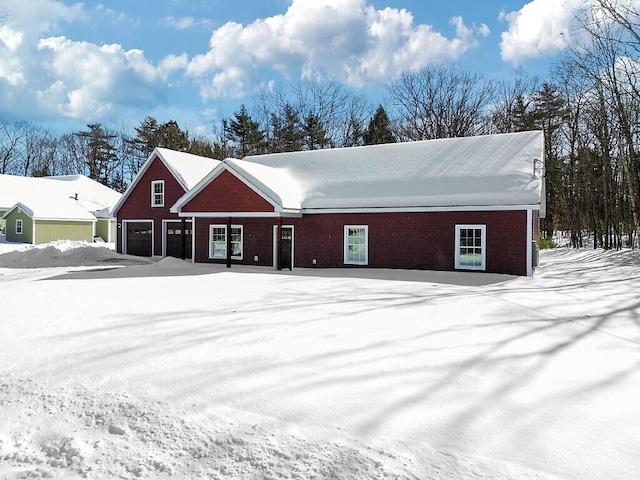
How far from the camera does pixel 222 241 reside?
19.8 m

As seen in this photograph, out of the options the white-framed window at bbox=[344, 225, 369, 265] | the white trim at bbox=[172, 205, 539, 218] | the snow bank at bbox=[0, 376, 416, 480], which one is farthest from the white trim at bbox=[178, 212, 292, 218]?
the snow bank at bbox=[0, 376, 416, 480]

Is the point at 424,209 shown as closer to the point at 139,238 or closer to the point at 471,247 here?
the point at 471,247

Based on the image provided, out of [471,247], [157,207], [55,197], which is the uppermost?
[55,197]

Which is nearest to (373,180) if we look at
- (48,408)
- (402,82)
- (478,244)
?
(478,244)

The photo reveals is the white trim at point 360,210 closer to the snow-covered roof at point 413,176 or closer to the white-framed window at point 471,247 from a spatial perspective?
the snow-covered roof at point 413,176

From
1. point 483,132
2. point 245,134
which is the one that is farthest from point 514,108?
point 245,134

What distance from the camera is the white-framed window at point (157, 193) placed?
23.8 metres

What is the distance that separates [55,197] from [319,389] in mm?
38996

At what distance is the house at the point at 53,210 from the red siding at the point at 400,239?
20.2m

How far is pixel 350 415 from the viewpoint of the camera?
3.77 meters

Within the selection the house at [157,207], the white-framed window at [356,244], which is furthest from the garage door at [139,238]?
the white-framed window at [356,244]

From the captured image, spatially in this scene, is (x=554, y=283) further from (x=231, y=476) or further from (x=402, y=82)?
(x=402, y=82)

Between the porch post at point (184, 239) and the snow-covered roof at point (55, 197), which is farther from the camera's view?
the snow-covered roof at point (55, 197)

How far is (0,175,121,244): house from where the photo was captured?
33031 millimetres
